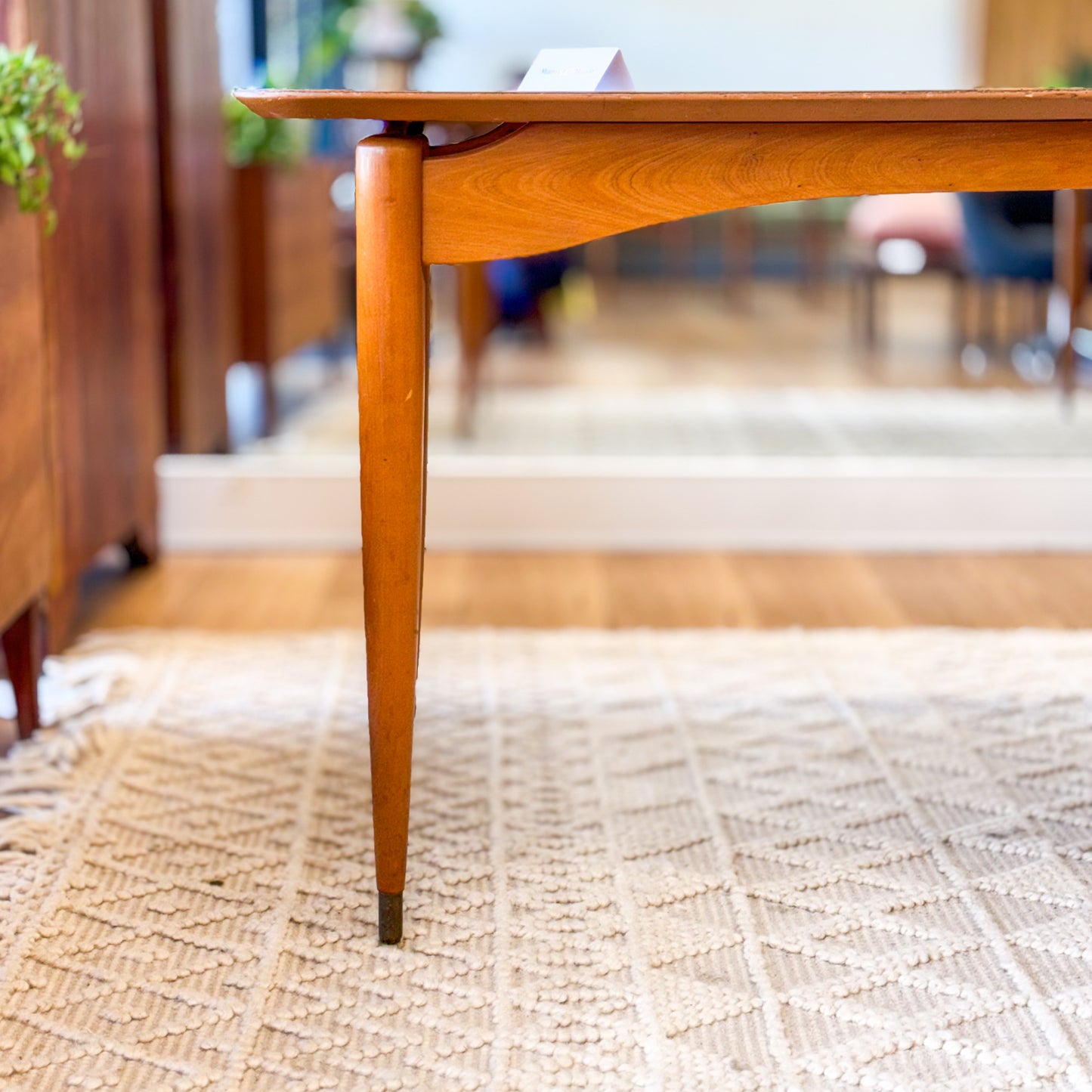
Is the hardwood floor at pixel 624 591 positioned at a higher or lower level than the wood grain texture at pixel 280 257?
lower

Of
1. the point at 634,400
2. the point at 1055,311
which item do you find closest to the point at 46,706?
the point at 634,400

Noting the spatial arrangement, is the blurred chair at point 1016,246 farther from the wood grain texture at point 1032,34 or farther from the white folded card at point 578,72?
the wood grain texture at point 1032,34

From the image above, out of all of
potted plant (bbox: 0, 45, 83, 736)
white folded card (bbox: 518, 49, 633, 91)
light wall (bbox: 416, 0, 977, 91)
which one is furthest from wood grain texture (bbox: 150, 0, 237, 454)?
light wall (bbox: 416, 0, 977, 91)

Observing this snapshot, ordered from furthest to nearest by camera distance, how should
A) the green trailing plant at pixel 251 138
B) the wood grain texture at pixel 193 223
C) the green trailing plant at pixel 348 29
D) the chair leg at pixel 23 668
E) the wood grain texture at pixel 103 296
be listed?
the green trailing plant at pixel 348 29, the green trailing plant at pixel 251 138, the wood grain texture at pixel 193 223, the wood grain texture at pixel 103 296, the chair leg at pixel 23 668

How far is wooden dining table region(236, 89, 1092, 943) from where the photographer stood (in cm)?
91

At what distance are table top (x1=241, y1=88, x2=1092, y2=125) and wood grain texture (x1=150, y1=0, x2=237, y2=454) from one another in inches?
54.0

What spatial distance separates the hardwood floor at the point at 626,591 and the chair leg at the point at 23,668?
16.1 inches

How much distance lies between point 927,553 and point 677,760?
100 cm

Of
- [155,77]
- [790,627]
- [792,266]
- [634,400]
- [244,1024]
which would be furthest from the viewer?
[792,266]

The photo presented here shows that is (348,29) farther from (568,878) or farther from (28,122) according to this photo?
(568,878)

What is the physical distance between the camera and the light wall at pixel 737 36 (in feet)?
24.4

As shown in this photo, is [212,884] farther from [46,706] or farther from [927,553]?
[927,553]

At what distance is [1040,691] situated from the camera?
5.01 ft

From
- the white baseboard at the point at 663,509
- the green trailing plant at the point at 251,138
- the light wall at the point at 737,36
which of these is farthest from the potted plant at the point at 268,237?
the light wall at the point at 737,36
